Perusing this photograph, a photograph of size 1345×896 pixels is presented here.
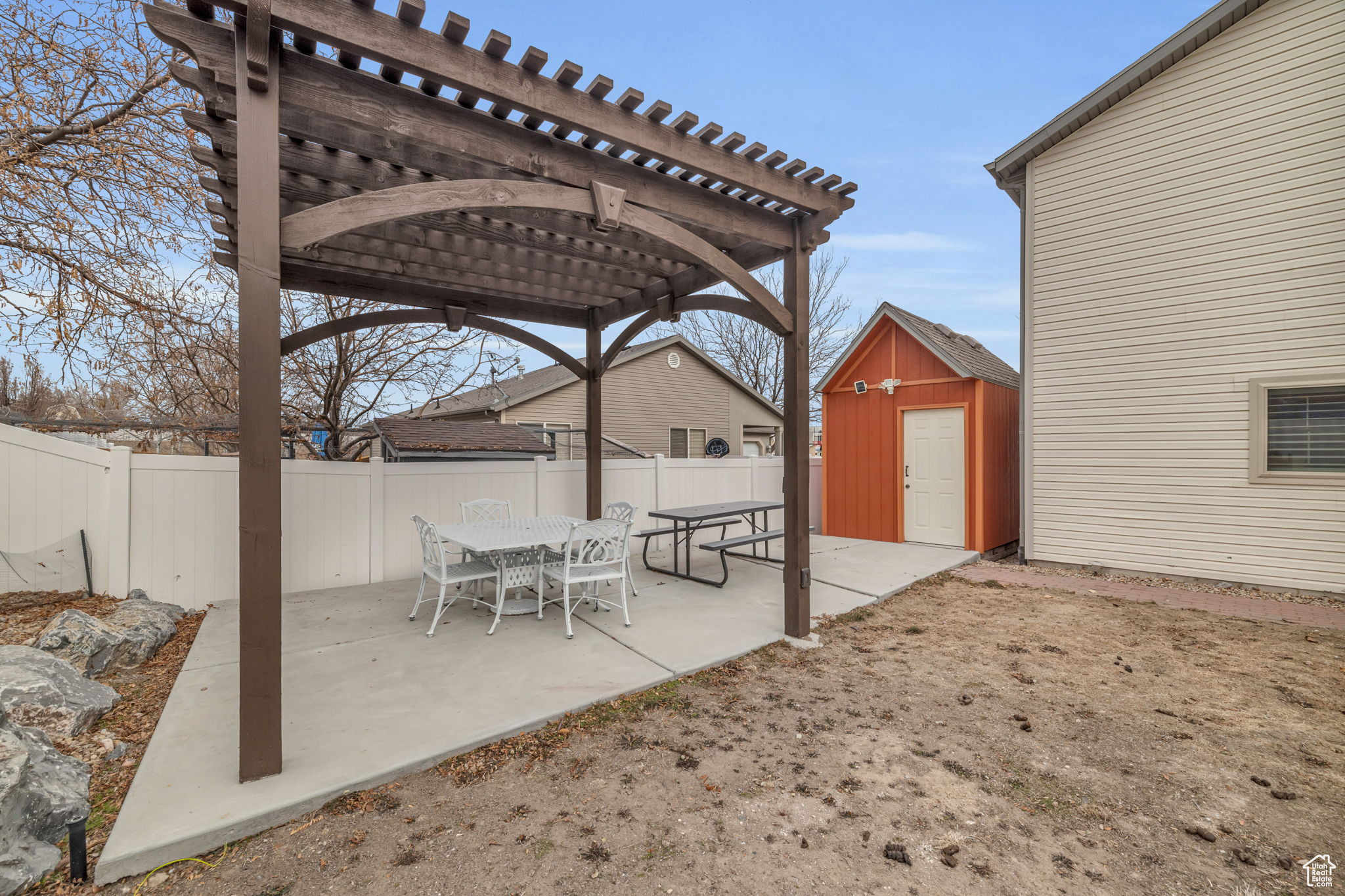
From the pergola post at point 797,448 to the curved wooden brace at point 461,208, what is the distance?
0.48 m

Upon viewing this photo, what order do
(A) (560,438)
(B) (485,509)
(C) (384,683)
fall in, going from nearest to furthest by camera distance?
(C) (384,683)
(B) (485,509)
(A) (560,438)

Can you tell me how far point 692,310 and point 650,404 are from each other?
8.80m

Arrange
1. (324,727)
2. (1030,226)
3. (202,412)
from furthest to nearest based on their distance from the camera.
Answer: (202,412) < (1030,226) < (324,727)

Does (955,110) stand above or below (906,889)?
above

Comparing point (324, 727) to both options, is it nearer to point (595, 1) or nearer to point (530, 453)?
point (530, 453)

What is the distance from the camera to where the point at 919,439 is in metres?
7.73

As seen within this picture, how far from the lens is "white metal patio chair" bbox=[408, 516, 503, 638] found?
3.87 meters

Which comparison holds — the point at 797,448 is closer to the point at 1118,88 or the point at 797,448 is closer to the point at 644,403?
the point at 1118,88

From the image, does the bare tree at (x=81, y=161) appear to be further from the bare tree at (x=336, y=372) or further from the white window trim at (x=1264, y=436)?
the white window trim at (x=1264, y=436)

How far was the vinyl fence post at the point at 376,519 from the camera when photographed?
5.47 m

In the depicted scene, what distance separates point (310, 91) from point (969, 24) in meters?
12.9

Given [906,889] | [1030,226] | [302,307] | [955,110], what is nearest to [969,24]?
[1030,226]

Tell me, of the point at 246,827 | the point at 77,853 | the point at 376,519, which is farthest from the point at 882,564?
the point at 77,853

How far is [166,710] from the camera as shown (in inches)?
110
